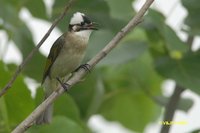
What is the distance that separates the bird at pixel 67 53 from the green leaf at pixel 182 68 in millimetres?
419

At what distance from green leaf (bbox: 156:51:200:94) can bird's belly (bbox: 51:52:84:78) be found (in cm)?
43

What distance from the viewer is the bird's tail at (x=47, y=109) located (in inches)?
149

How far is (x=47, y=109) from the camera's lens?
3965 millimetres

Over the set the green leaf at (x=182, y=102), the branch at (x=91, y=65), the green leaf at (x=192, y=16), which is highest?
the green leaf at (x=192, y=16)

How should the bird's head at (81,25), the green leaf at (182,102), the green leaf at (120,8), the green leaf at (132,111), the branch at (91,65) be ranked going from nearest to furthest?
the branch at (91,65), the green leaf at (120,8), the bird's head at (81,25), the green leaf at (182,102), the green leaf at (132,111)

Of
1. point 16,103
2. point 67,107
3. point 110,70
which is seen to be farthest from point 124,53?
point 16,103

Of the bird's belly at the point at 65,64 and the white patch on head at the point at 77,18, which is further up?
the white patch on head at the point at 77,18

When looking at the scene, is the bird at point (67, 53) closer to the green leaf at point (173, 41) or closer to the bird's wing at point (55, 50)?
the bird's wing at point (55, 50)

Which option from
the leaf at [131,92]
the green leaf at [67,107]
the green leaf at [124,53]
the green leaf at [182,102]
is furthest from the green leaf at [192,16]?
the green leaf at [67,107]

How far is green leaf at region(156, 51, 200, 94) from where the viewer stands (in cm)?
381

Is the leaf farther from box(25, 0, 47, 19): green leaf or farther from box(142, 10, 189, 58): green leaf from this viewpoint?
box(25, 0, 47, 19): green leaf

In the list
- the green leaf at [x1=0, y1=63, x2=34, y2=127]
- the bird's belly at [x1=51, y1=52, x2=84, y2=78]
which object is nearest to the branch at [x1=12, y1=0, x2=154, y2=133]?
the green leaf at [x1=0, y1=63, x2=34, y2=127]

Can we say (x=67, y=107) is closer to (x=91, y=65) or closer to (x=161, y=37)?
(x=161, y=37)

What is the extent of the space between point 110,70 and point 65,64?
1.72ft
